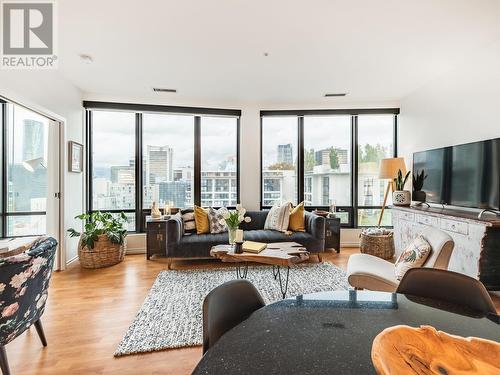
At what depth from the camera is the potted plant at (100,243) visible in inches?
139

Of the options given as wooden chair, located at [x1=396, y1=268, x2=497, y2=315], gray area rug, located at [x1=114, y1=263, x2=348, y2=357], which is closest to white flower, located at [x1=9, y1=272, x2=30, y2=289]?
gray area rug, located at [x1=114, y1=263, x2=348, y2=357]


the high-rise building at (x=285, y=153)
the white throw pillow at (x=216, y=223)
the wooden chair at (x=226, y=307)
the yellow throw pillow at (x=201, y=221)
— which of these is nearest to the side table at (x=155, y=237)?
the yellow throw pillow at (x=201, y=221)

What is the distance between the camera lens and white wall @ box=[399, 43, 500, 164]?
9.23 ft

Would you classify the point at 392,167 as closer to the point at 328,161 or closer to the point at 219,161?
the point at 328,161

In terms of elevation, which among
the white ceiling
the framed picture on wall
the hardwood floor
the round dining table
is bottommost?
the hardwood floor

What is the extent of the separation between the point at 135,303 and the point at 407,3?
3.66 meters

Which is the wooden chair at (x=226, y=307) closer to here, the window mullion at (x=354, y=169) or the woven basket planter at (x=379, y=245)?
the woven basket planter at (x=379, y=245)

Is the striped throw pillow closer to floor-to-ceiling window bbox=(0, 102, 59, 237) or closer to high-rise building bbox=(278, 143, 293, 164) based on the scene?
high-rise building bbox=(278, 143, 293, 164)

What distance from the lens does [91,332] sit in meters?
2.06

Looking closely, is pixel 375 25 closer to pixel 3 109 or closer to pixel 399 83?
pixel 399 83

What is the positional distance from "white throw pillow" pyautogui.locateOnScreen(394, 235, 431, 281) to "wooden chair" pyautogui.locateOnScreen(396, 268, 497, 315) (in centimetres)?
94

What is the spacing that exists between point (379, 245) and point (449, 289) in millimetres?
2998

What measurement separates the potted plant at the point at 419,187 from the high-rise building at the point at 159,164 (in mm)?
3912

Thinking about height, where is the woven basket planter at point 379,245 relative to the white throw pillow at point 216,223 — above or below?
below
